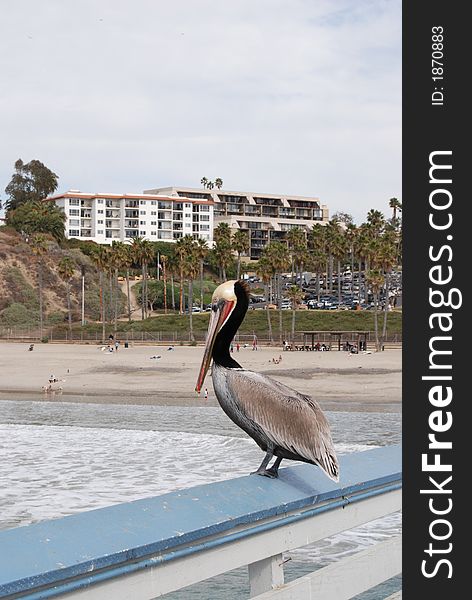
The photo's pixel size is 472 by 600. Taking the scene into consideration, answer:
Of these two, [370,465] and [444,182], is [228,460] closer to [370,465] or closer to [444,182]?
[370,465]

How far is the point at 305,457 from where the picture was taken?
3.43 meters

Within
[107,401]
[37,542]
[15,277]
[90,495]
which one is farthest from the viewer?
[15,277]

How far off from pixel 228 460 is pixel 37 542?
11433 millimetres

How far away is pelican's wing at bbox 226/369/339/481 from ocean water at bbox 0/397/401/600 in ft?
1.43

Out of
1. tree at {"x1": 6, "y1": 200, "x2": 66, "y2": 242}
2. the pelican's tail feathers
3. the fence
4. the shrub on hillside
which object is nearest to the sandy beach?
the fence

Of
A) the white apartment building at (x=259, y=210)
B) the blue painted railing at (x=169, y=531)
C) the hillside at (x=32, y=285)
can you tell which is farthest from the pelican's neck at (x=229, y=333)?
the white apartment building at (x=259, y=210)

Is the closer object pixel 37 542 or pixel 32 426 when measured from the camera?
pixel 37 542

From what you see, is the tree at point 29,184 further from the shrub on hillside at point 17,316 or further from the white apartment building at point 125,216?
the shrub on hillside at point 17,316

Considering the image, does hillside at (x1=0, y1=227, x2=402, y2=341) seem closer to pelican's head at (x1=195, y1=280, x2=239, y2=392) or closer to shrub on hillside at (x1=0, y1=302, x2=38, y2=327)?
shrub on hillside at (x1=0, y1=302, x2=38, y2=327)

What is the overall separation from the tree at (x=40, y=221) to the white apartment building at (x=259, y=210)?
32.4 meters

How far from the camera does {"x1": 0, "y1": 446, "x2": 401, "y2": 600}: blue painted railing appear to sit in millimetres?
2270

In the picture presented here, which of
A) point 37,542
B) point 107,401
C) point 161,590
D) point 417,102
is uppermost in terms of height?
point 417,102

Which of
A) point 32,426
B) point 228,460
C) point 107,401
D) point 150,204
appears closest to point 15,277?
point 150,204

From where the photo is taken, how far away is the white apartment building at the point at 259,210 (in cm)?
16038
